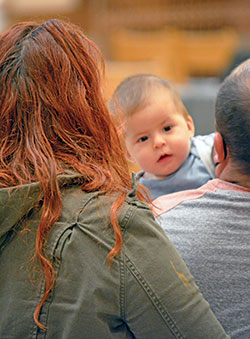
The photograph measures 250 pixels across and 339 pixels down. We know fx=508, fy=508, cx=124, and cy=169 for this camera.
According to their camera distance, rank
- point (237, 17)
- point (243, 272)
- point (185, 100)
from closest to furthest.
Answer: point (243, 272)
point (185, 100)
point (237, 17)

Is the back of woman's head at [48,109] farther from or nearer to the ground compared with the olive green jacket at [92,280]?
farther from the ground

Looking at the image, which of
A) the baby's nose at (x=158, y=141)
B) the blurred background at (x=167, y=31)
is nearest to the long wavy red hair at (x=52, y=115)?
the baby's nose at (x=158, y=141)

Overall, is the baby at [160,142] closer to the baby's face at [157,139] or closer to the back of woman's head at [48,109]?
the baby's face at [157,139]

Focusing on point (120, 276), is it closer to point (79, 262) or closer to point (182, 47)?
point (79, 262)

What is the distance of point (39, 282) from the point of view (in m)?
0.92

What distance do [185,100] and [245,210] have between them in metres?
3.47

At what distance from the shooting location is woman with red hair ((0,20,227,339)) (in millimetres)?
914

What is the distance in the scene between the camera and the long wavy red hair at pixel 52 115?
97 centimetres

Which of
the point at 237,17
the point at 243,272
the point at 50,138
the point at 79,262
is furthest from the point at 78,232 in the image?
the point at 237,17

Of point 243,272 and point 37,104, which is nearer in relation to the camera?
point 37,104

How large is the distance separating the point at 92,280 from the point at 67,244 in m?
0.08

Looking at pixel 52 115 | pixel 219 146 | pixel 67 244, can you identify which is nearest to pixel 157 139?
pixel 219 146

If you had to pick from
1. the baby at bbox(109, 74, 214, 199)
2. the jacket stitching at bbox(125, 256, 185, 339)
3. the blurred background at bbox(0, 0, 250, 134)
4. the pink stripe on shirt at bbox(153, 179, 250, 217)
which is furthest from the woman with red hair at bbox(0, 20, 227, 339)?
the blurred background at bbox(0, 0, 250, 134)

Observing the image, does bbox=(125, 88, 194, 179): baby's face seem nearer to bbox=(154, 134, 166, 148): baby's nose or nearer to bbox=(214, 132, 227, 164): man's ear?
bbox=(154, 134, 166, 148): baby's nose
